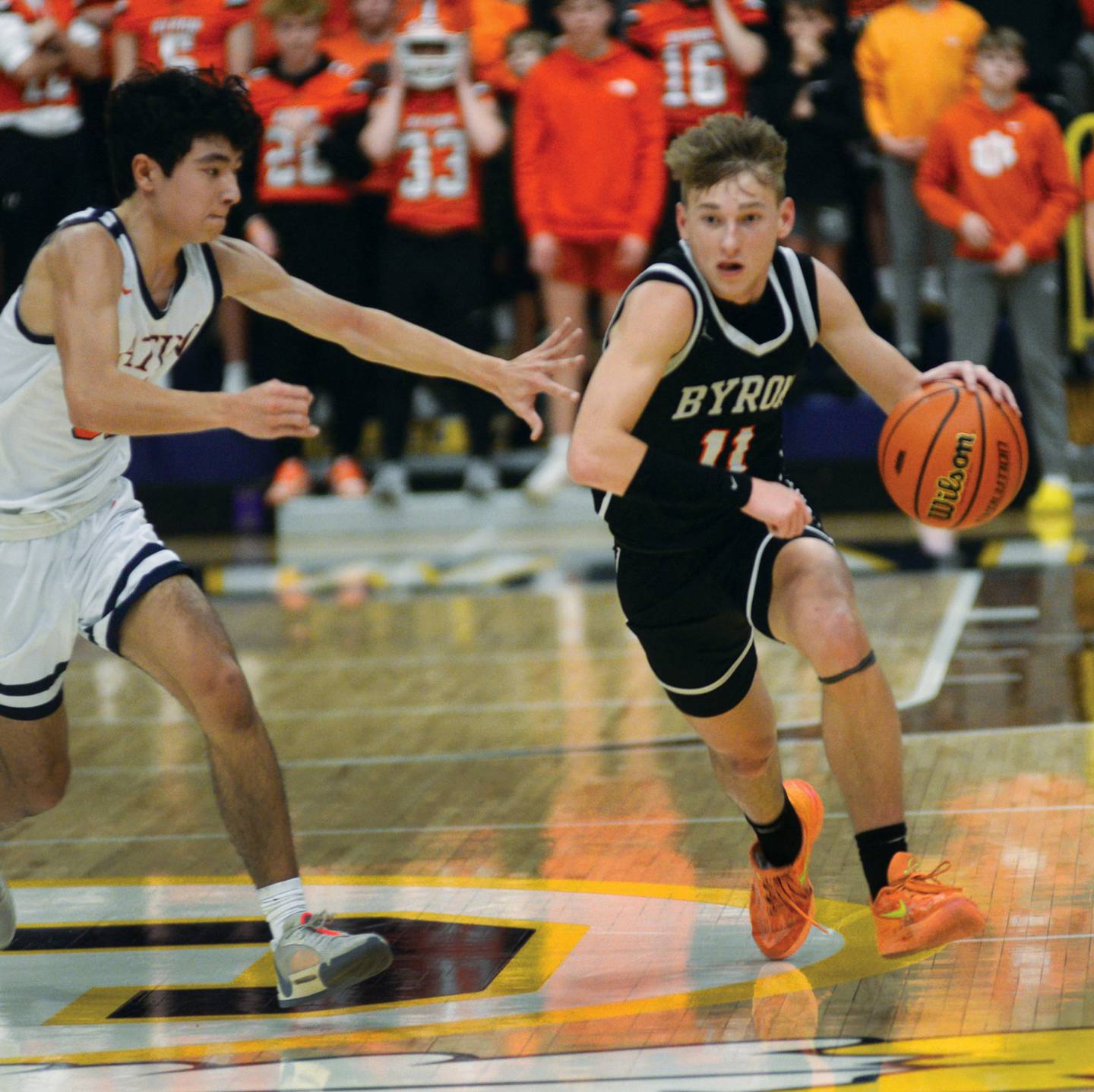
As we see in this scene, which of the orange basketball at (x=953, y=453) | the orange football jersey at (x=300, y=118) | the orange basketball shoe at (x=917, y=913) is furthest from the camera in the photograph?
the orange football jersey at (x=300, y=118)

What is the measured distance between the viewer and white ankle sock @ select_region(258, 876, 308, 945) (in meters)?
4.33

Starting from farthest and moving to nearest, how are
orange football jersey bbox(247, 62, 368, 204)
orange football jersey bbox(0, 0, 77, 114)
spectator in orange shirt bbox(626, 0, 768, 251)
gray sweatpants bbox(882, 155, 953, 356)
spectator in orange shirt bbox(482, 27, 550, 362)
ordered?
spectator in orange shirt bbox(482, 27, 550, 362) → orange football jersey bbox(0, 0, 77, 114) → orange football jersey bbox(247, 62, 368, 204) → gray sweatpants bbox(882, 155, 953, 356) → spectator in orange shirt bbox(626, 0, 768, 251)

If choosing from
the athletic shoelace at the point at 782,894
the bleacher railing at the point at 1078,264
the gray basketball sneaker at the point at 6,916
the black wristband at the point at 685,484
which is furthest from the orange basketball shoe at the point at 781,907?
the bleacher railing at the point at 1078,264

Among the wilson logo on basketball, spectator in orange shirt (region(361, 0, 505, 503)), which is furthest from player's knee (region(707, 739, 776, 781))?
spectator in orange shirt (region(361, 0, 505, 503))

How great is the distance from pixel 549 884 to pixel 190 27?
7209 mm

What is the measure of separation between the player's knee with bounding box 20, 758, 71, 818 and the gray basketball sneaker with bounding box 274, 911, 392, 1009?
2.49 ft

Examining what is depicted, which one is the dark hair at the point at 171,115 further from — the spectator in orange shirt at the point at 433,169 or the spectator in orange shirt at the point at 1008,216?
the spectator in orange shirt at the point at 1008,216

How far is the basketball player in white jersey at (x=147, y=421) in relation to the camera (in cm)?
426

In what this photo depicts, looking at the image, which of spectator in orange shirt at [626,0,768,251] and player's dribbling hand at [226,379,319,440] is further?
spectator in orange shirt at [626,0,768,251]

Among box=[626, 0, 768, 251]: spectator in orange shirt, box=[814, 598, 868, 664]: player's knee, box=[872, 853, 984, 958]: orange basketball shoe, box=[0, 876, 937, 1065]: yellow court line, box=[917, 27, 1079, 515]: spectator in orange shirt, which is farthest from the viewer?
box=[626, 0, 768, 251]: spectator in orange shirt

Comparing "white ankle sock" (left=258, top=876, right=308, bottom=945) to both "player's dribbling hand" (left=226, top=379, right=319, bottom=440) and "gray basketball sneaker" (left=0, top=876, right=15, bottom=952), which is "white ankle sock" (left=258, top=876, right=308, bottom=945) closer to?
"gray basketball sneaker" (left=0, top=876, right=15, bottom=952)

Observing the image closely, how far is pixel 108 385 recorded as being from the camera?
13.8 ft

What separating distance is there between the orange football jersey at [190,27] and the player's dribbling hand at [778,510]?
7.53 meters

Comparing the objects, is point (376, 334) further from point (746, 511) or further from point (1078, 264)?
point (1078, 264)
